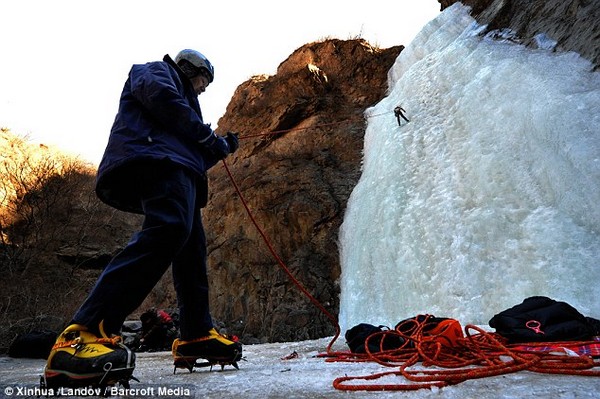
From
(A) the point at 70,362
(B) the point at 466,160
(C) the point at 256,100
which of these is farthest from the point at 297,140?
(A) the point at 70,362

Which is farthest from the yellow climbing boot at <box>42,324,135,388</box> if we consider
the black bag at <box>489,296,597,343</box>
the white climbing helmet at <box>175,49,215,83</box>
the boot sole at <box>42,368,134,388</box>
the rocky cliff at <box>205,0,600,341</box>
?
the rocky cliff at <box>205,0,600,341</box>

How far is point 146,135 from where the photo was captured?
2051 millimetres

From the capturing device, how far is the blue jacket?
200 centimetres

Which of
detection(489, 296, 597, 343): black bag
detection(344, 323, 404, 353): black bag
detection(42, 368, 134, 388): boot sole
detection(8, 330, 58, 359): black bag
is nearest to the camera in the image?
detection(42, 368, 134, 388): boot sole

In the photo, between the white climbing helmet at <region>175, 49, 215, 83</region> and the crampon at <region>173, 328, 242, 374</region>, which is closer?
the crampon at <region>173, 328, 242, 374</region>

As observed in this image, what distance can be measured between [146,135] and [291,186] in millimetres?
6141

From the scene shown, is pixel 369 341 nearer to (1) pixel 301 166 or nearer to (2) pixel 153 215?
(2) pixel 153 215

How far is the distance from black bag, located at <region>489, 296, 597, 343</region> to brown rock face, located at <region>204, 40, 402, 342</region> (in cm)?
392

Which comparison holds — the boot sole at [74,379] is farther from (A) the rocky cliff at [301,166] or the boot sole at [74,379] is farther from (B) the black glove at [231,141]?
(A) the rocky cliff at [301,166]

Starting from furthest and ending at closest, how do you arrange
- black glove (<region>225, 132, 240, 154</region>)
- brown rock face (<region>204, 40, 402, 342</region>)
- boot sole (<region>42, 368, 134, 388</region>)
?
brown rock face (<region>204, 40, 402, 342</region>)
black glove (<region>225, 132, 240, 154</region>)
boot sole (<region>42, 368, 134, 388</region>)

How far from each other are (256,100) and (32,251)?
24.7 ft

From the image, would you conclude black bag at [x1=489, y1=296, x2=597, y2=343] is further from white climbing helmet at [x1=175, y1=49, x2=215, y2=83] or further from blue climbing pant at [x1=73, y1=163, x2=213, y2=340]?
white climbing helmet at [x1=175, y1=49, x2=215, y2=83]

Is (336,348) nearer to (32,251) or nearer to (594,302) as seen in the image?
(594,302)

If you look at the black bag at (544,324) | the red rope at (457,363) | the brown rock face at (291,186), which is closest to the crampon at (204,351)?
the red rope at (457,363)
